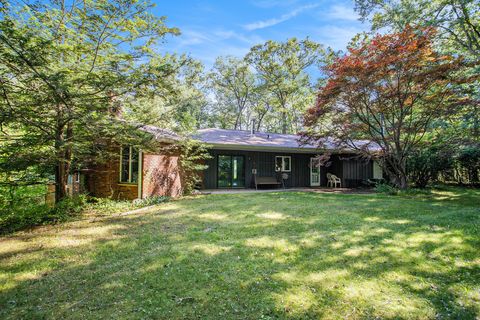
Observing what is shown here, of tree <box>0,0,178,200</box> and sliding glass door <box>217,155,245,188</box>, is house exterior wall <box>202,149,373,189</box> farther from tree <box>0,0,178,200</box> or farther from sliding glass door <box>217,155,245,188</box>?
tree <box>0,0,178,200</box>

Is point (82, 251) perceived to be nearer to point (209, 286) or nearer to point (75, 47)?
point (209, 286)

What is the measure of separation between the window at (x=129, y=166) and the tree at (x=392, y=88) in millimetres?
6988

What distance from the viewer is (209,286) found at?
2959 millimetres

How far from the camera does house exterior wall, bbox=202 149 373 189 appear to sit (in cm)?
1284

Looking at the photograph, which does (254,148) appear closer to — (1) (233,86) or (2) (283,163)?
(2) (283,163)

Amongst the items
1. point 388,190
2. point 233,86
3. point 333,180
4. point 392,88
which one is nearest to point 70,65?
point 392,88

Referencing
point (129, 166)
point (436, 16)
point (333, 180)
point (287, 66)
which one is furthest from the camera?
point (287, 66)

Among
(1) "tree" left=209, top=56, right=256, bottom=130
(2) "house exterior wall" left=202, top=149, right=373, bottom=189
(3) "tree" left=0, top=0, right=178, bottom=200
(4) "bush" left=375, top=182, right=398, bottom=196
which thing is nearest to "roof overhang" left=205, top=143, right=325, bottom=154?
(2) "house exterior wall" left=202, top=149, right=373, bottom=189

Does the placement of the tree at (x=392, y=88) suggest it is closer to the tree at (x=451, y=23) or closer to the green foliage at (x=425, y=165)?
the tree at (x=451, y=23)

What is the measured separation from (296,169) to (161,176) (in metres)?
8.04

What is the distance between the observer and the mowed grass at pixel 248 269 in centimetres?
254

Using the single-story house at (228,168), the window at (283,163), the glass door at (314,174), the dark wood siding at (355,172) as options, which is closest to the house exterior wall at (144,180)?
the single-story house at (228,168)

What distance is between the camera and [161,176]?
9.80 metres

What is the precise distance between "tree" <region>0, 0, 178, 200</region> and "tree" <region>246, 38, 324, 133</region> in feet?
62.9
